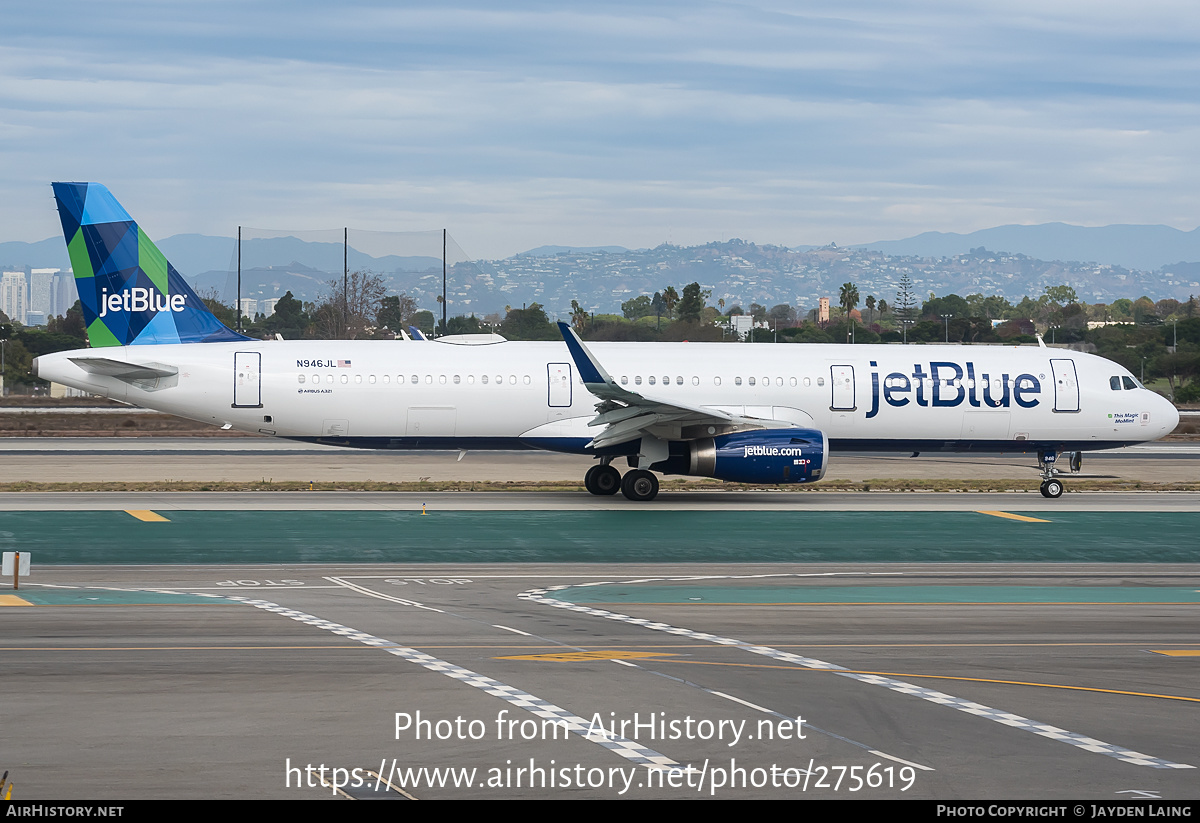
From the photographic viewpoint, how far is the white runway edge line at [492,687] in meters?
10.2

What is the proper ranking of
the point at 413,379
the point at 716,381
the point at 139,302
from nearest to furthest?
1. the point at 413,379
2. the point at 139,302
3. the point at 716,381

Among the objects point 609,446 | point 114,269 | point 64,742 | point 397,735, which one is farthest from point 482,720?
point 114,269

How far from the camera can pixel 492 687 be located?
12461 mm

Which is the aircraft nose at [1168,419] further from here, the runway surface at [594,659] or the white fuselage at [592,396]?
the runway surface at [594,659]

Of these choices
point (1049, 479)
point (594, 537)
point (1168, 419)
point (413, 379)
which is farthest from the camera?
point (1168, 419)

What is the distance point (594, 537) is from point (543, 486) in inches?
399

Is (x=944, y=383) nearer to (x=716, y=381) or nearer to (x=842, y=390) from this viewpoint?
(x=842, y=390)

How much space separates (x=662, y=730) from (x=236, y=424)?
957 inches

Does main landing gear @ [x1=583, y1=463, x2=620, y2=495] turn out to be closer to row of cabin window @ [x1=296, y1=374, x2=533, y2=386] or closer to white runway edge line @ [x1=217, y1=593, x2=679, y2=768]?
row of cabin window @ [x1=296, y1=374, x2=533, y2=386]

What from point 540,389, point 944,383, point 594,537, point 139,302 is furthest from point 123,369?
point 944,383

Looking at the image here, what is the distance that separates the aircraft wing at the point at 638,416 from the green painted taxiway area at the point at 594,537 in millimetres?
2346

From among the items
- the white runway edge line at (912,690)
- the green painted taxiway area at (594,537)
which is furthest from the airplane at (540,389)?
the white runway edge line at (912,690)

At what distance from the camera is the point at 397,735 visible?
417 inches

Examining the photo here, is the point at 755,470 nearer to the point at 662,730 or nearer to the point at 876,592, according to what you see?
the point at 876,592
